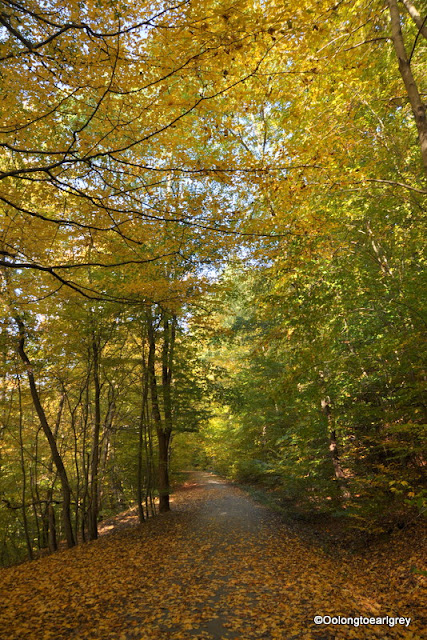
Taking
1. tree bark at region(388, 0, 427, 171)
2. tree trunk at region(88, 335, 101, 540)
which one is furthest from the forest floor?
tree bark at region(388, 0, 427, 171)

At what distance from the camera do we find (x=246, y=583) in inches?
202

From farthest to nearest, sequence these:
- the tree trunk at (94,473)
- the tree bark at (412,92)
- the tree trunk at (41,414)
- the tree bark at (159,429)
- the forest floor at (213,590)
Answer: the tree bark at (159,429) → the tree trunk at (94,473) → the tree trunk at (41,414) → the forest floor at (213,590) → the tree bark at (412,92)

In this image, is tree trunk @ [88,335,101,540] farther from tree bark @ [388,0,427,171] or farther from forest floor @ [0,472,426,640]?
tree bark @ [388,0,427,171]

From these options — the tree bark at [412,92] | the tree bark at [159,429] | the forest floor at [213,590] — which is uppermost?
the tree bark at [412,92]

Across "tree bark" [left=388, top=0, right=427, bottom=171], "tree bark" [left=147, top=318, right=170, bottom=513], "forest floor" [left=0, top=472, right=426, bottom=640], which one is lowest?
"forest floor" [left=0, top=472, right=426, bottom=640]

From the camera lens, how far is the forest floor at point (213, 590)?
3.71m

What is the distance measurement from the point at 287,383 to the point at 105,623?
4.70 metres

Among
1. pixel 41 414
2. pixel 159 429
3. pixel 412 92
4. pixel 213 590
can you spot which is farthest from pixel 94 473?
pixel 412 92

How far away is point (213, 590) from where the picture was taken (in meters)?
4.88

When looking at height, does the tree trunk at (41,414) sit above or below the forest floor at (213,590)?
above

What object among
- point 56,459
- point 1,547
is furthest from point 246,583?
point 1,547

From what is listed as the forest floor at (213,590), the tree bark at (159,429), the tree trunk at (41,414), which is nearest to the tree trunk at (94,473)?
the tree trunk at (41,414)

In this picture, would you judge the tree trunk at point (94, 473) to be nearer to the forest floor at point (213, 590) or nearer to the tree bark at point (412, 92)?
the forest floor at point (213, 590)

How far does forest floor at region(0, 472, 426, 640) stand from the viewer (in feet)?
12.2
